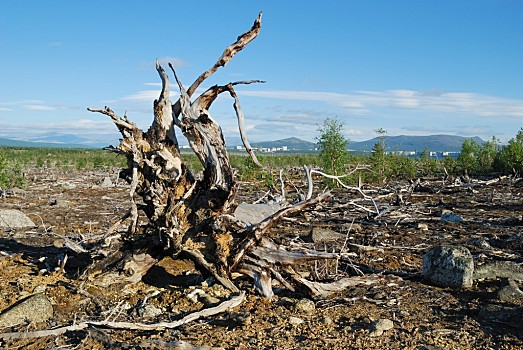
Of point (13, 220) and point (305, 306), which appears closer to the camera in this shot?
point (305, 306)

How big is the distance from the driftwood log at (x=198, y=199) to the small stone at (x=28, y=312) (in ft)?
4.11

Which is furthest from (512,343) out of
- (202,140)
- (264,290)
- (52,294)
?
(52,294)

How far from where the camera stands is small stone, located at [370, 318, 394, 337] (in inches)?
209

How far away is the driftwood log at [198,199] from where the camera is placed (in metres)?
6.58

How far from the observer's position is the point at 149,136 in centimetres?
683

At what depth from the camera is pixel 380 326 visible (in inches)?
213

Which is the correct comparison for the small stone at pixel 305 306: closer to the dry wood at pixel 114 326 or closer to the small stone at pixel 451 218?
the dry wood at pixel 114 326

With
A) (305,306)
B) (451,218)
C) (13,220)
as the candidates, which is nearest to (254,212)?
(305,306)

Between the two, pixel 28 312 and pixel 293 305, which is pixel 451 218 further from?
pixel 28 312

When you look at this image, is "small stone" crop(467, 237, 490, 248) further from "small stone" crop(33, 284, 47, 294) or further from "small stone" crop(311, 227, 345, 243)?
"small stone" crop(33, 284, 47, 294)

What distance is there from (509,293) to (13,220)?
10.9 m

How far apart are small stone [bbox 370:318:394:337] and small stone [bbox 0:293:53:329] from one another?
373 cm

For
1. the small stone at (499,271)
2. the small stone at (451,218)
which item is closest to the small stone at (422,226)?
the small stone at (451,218)

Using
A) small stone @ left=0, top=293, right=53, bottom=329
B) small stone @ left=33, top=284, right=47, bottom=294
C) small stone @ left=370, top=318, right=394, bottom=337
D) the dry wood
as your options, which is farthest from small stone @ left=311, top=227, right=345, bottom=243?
small stone @ left=0, top=293, right=53, bottom=329
